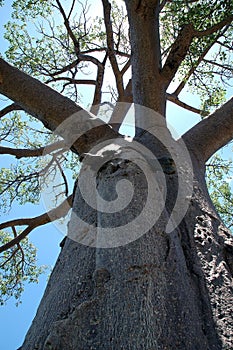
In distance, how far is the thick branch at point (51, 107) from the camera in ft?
7.52

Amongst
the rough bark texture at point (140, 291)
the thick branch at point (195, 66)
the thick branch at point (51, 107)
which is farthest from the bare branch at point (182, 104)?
the rough bark texture at point (140, 291)

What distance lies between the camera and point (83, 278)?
1416 millimetres

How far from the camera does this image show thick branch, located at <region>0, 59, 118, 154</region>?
7.52ft

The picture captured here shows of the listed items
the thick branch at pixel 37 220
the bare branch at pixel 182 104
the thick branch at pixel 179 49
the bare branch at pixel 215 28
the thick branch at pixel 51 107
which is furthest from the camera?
the bare branch at pixel 182 104

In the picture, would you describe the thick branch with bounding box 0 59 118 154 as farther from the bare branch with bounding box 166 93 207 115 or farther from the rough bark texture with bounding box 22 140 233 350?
the bare branch with bounding box 166 93 207 115

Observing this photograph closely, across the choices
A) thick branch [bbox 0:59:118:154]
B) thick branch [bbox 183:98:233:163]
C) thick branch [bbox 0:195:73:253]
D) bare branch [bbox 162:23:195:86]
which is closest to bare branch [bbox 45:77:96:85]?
thick branch [bbox 0:195:73:253]

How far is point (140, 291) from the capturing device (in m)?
1.17

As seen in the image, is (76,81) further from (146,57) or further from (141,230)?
(141,230)

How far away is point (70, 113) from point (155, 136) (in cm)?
60

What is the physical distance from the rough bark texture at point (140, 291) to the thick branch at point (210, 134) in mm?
826

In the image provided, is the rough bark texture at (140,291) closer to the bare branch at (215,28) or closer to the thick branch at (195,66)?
the bare branch at (215,28)

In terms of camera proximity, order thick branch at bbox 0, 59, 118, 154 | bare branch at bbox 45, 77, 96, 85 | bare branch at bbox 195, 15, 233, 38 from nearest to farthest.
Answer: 1. thick branch at bbox 0, 59, 118, 154
2. bare branch at bbox 195, 15, 233, 38
3. bare branch at bbox 45, 77, 96, 85

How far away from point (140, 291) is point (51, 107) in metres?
1.64

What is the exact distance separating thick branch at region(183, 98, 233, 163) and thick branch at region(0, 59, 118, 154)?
0.60 meters
